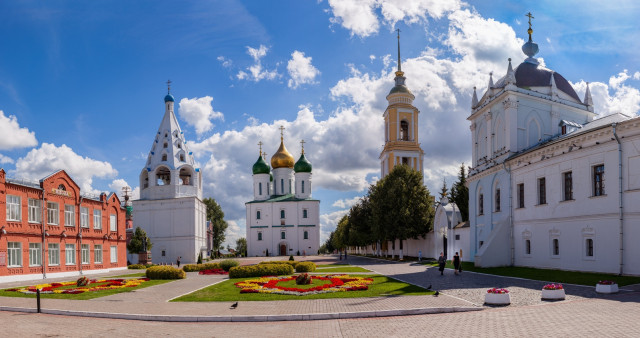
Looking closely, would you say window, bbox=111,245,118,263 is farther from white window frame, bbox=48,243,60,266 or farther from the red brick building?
white window frame, bbox=48,243,60,266

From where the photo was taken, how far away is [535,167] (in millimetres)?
30469

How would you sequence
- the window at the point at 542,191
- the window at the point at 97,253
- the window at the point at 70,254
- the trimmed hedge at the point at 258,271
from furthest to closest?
1. the window at the point at 97,253
2. the window at the point at 70,254
3. the window at the point at 542,191
4. the trimmed hedge at the point at 258,271

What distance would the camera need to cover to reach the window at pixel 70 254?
36006 mm

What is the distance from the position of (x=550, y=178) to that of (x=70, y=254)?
32.7 m

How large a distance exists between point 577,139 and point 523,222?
7.41 metres

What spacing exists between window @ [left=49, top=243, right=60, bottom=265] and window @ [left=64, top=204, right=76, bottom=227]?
2.00 meters

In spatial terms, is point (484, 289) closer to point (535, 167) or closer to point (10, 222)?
point (535, 167)

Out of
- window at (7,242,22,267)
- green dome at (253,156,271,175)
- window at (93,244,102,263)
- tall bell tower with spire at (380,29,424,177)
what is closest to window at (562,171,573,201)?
window at (7,242,22,267)

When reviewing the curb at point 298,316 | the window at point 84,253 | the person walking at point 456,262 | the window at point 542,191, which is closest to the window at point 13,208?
the window at point 84,253

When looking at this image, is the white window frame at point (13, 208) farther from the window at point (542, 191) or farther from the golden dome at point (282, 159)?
the golden dome at point (282, 159)

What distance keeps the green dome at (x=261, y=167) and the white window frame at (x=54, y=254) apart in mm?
55178

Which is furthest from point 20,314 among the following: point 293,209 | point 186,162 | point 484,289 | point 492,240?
point 293,209

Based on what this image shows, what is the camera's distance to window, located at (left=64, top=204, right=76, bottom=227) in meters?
36.6

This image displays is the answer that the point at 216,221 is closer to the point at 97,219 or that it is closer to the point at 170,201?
the point at 170,201
